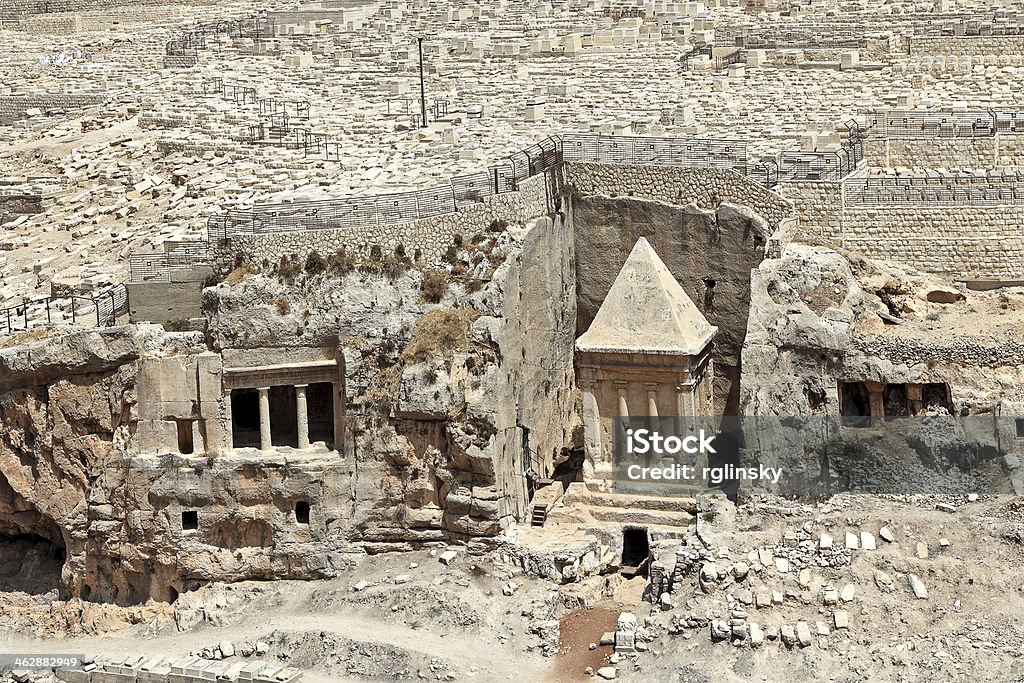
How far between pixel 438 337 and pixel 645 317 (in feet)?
12.0

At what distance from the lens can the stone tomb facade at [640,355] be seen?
141 feet

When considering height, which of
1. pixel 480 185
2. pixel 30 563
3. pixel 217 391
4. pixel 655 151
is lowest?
pixel 30 563

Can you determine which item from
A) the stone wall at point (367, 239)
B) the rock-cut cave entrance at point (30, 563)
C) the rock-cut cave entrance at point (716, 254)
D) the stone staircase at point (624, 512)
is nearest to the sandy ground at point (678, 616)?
the stone staircase at point (624, 512)

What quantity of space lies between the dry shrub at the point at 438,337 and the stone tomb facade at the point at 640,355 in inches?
83.4

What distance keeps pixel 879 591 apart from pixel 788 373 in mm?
4683

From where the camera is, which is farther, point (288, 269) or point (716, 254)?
point (716, 254)

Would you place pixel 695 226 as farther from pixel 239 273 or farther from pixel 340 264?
pixel 239 273

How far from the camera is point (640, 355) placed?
4294cm

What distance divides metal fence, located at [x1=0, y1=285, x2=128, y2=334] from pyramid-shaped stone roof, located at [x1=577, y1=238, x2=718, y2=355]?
27.6 ft

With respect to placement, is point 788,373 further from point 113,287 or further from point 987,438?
point 113,287

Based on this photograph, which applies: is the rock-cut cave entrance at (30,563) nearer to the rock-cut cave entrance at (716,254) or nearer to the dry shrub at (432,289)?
the dry shrub at (432,289)

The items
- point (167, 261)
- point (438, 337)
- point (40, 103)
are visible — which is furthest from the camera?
point (40, 103)

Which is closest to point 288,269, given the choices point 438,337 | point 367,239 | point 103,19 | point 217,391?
point 367,239

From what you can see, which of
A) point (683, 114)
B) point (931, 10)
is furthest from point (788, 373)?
point (931, 10)
